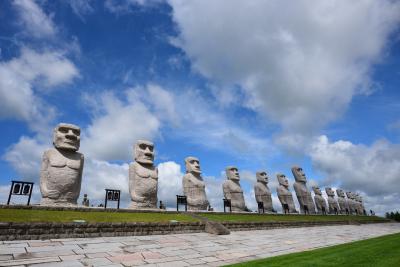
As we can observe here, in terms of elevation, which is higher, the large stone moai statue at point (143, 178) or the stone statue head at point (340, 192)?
the stone statue head at point (340, 192)

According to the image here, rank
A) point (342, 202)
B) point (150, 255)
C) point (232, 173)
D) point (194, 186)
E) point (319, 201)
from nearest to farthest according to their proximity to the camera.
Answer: point (150, 255) → point (194, 186) → point (232, 173) → point (319, 201) → point (342, 202)

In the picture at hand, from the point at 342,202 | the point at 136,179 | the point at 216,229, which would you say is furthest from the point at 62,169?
the point at 342,202

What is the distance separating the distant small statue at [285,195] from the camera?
33188 mm

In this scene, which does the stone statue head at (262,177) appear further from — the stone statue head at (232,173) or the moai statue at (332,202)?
the moai statue at (332,202)

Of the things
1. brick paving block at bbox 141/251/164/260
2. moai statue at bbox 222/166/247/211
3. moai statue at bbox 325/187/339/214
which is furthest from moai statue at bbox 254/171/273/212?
brick paving block at bbox 141/251/164/260

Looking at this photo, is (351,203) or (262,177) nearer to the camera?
(262,177)

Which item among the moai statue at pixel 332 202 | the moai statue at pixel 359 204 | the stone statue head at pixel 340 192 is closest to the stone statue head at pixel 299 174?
the moai statue at pixel 332 202

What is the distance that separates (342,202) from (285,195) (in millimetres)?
18219

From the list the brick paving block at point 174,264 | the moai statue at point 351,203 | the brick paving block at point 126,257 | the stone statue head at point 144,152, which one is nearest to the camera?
the brick paving block at point 174,264

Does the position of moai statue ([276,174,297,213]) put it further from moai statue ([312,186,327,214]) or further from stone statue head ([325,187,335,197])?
stone statue head ([325,187,335,197])

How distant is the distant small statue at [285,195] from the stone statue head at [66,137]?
75.8ft

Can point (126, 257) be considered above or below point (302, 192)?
below

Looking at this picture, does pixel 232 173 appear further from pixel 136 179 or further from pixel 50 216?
pixel 50 216

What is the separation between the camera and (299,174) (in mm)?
37094
